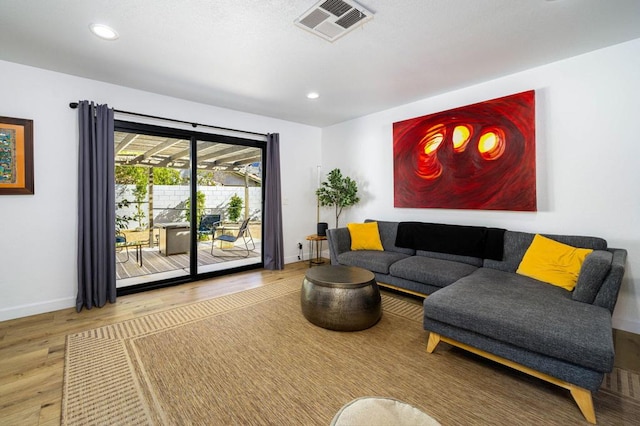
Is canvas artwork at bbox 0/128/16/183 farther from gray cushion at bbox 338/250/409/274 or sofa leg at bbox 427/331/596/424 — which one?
sofa leg at bbox 427/331/596/424

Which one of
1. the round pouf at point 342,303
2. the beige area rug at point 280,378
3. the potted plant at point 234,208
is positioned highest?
the potted plant at point 234,208

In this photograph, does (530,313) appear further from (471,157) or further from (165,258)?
(165,258)

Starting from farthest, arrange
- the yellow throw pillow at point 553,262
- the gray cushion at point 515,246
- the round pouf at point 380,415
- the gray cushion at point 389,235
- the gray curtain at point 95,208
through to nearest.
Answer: the gray cushion at point 389,235, the gray curtain at point 95,208, the gray cushion at point 515,246, the yellow throw pillow at point 553,262, the round pouf at point 380,415

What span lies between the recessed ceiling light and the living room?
1195 mm

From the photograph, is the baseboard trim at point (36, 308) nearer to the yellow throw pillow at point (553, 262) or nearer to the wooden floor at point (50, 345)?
the wooden floor at point (50, 345)

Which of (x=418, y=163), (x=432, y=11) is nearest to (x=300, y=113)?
(x=418, y=163)

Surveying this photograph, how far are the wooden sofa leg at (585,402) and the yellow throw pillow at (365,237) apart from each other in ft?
8.39

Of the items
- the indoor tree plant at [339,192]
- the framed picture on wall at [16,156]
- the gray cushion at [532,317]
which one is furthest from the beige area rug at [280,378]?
the indoor tree plant at [339,192]

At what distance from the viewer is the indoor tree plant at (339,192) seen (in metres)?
4.74

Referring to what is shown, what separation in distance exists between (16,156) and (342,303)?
3.51 meters

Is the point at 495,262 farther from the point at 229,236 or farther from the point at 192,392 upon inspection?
the point at 229,236

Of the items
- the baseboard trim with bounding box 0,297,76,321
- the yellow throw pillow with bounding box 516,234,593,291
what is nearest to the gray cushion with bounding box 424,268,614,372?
the yellow throw pillow with bounding box 516,234,593,291

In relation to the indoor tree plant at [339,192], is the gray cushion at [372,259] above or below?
below

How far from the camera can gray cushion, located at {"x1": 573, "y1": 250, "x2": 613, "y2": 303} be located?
6.40ft
